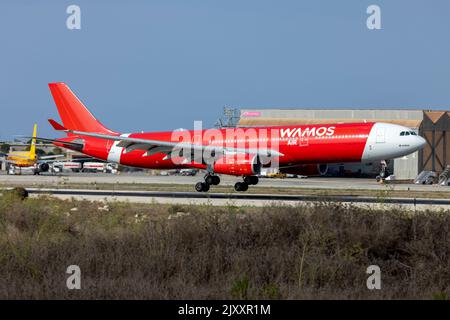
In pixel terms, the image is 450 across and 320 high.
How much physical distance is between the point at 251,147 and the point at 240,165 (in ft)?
10.6

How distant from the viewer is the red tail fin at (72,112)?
54.4 m

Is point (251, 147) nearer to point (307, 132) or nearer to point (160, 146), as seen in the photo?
point (307, 132)


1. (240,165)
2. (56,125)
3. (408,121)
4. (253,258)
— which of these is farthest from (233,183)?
(253,258)

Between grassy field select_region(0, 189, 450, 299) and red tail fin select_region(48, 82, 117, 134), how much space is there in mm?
31374

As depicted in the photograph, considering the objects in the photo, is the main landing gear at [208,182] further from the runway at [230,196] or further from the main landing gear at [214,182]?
the runway at [230,196]

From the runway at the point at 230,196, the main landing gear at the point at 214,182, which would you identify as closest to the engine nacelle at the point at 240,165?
the runway at the point at 230,196

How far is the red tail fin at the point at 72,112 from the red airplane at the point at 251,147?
1.05 meters

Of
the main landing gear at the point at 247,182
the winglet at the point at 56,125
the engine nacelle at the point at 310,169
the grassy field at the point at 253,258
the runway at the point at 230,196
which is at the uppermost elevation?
the winglet at the point at 56,125

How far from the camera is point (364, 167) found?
4171 inches

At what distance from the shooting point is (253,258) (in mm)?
17688

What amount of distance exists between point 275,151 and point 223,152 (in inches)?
132

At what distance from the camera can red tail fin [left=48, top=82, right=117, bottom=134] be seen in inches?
2143

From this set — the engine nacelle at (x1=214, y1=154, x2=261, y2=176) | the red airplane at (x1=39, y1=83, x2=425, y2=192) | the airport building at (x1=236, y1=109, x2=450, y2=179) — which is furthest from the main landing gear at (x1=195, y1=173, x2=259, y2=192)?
the airport building at (x1=236, y1=109, x2=450, y2=179)
